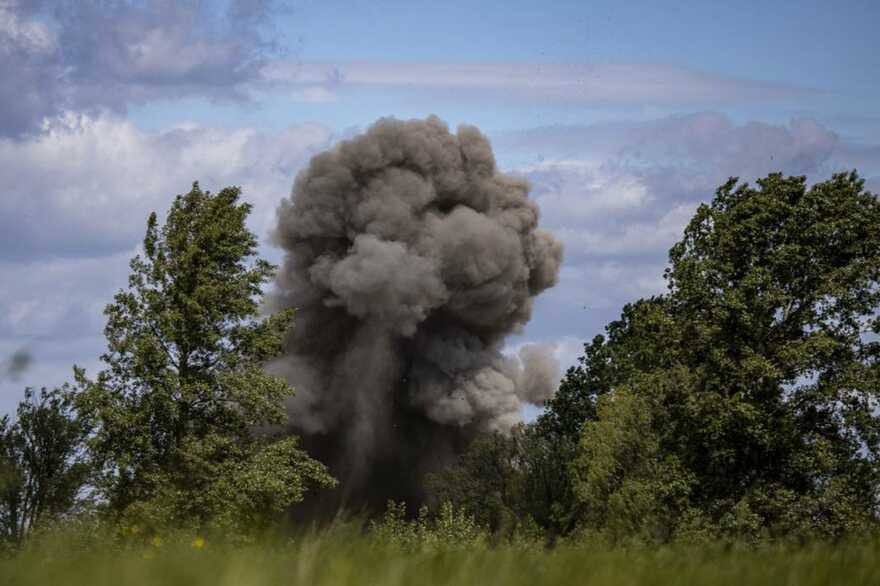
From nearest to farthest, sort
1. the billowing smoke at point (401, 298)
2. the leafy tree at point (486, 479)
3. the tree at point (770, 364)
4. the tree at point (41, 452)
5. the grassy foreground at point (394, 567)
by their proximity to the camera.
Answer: the grassy foreground at point (394, 567) < the tree at point (770, 364) < the tree at point (41, 452) < the leafy tree at point (486, 479) < the billowing smoke at point (401, 298)

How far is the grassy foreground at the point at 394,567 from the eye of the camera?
11.8ft

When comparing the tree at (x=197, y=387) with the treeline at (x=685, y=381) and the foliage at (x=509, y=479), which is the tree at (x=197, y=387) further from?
the foliage at (x=509, y=479)

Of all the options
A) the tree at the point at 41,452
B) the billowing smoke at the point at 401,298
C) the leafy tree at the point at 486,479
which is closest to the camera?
the tree at the point at 41,452

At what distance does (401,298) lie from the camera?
2249 inches

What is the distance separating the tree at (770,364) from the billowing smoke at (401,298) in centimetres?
2766

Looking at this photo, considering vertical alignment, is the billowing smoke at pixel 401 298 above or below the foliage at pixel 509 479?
above

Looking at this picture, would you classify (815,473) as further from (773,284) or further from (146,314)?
(146,314)

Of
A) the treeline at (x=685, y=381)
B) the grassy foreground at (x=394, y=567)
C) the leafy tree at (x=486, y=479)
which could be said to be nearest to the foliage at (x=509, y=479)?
the leafy tree at (x=486, y=479)

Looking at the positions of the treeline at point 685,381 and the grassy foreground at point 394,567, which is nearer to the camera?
the grassy foreground at point 394,567

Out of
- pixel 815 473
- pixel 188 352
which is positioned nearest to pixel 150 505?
pixel 188 352

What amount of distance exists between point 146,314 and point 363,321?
103 feet

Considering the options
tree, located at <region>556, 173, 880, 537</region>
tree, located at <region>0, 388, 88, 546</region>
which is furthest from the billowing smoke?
tree, located at <region>556, 173, 880, 537</region>

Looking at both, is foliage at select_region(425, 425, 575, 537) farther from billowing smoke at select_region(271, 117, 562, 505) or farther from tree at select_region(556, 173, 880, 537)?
tree at select_region(556, 173, 880, 537)

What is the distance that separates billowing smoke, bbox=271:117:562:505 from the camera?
5784 centimetres
